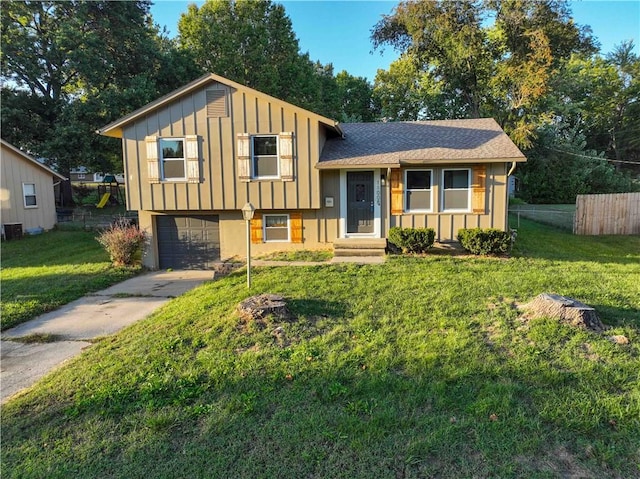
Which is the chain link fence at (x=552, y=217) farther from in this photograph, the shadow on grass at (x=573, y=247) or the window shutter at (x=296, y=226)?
the window shutter at (x=296, y=226)

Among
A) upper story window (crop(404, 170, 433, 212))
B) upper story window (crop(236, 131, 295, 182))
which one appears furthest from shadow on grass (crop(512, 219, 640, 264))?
upper story window (crop(236, 131, 295, 182))

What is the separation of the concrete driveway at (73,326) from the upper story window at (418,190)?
6.16 meters

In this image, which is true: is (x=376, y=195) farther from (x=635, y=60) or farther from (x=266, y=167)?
(x=635, y=60)

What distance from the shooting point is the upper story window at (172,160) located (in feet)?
38.0

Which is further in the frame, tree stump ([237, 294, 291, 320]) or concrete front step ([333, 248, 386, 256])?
concrete front step ([333, 248, 386, 256])

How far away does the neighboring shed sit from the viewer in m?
15.9

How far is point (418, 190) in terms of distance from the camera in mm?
11406

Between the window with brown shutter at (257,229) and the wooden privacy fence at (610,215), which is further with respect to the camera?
the wooden privacy fence at (610,215)

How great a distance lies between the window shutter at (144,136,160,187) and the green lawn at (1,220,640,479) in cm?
629

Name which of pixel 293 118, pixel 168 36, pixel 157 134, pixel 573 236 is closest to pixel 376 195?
pixel 293 118

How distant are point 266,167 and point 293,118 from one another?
154cm

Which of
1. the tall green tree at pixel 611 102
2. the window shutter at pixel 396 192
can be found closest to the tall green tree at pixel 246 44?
the window shutter at pixel 396 192

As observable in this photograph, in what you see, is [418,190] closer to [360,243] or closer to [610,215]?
[360,243]

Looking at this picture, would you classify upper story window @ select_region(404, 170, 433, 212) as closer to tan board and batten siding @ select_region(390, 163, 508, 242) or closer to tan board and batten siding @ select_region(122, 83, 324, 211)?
tan board and batten siding @ select_region(390, 163, 508, 242)
